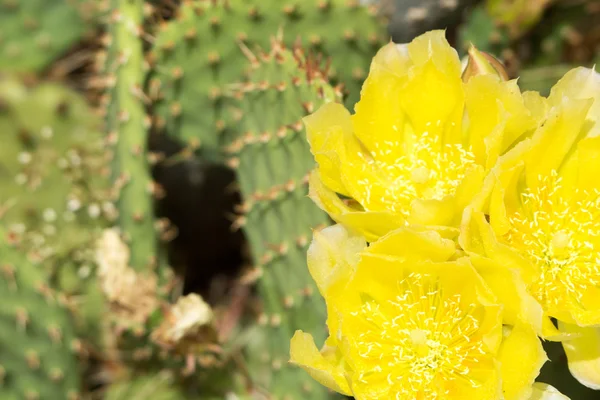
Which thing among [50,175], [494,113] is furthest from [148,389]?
[494,113]

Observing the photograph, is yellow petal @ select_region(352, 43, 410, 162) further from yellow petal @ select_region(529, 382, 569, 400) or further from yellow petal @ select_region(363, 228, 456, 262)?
yellow petal @ select_region(529, 382, 569, 400)

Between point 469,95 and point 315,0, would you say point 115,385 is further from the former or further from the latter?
point 469,95

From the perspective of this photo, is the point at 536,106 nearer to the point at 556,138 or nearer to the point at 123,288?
the point at 556,138

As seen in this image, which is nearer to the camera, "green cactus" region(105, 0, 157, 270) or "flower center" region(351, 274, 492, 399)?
"flower center" region(351, 274, 492, 399)

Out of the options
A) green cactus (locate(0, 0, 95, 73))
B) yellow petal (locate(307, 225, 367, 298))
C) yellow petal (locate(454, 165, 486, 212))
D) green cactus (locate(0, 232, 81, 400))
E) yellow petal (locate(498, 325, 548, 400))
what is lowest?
green cactus (locate(0, 232, 81, 400))

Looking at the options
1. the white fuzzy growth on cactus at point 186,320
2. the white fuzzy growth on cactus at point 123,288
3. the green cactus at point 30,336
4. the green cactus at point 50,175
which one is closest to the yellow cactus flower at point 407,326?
the white fuzzy growth on cactus at point 186,320

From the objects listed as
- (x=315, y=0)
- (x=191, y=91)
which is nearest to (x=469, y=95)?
(x=315, y=0)

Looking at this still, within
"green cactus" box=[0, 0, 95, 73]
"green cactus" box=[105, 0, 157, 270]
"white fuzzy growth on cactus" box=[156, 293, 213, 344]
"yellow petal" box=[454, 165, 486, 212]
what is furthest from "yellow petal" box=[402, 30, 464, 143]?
"green cactus" box=[0, 0, 95, 73]
